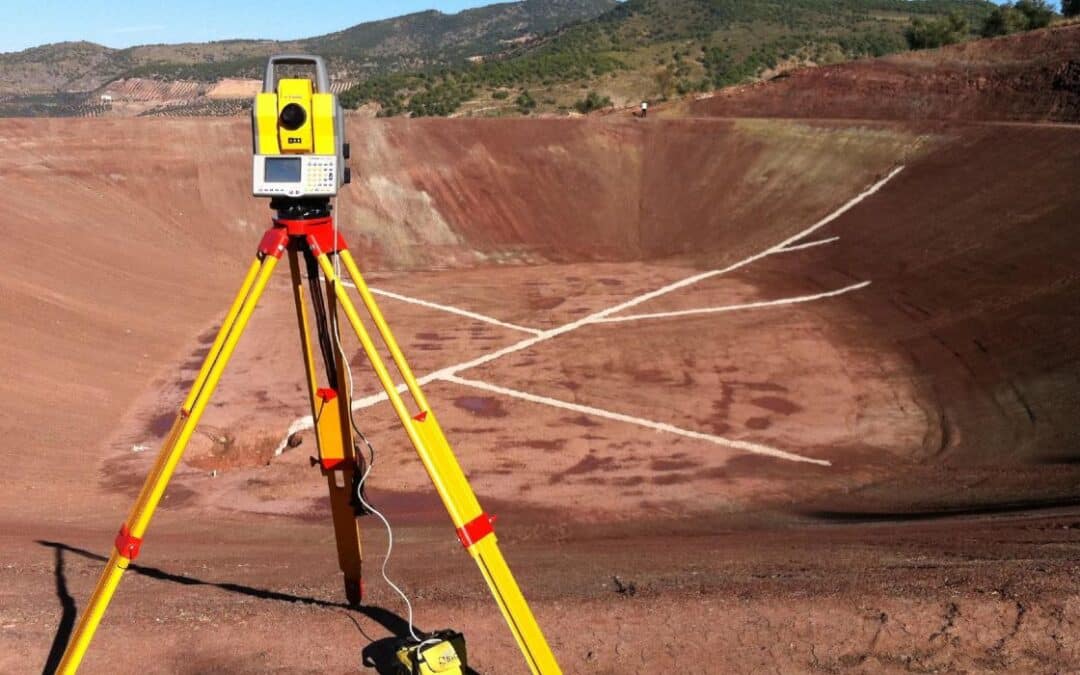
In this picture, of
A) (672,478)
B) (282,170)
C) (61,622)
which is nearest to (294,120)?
(282,170)

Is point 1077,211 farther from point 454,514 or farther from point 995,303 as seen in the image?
point 454,514

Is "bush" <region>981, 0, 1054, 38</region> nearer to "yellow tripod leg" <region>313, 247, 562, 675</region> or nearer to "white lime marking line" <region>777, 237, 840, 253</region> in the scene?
"white lime marking line" <region>777, 237, 840, 253</region>

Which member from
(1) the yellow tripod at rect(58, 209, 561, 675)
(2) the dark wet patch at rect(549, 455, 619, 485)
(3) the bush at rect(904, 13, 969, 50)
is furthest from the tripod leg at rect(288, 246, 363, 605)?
(3) the bush at rect(904, 13, 969, 50)

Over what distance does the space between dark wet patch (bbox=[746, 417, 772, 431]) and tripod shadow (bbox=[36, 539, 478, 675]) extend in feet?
34.5

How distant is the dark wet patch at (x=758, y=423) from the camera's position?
16.5 meters

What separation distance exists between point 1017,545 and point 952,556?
695 mm

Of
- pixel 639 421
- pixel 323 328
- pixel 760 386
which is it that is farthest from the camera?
pixel 760 386

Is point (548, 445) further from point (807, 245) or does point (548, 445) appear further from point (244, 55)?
point (244, 55)

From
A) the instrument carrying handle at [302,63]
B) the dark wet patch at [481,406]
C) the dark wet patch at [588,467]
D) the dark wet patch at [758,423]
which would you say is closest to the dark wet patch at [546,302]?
the dark wet patch at [481,406]

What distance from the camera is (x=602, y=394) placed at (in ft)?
60.2

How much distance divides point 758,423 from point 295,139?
12781mm

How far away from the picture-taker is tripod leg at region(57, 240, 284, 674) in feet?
16.9

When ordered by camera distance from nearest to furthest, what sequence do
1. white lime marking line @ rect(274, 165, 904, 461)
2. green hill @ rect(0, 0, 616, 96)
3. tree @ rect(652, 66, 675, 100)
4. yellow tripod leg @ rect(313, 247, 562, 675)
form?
1. yellow tripod leg @ rect(313, 247, 562, 675)
2. white lime marking line @ rect(274, 165, 904, 461)
3. tree @ rect(652, 66, 675, 100)
4. green hill @ rect(0, 0, 616, 96)

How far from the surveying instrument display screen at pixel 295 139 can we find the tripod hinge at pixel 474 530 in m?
2.11
